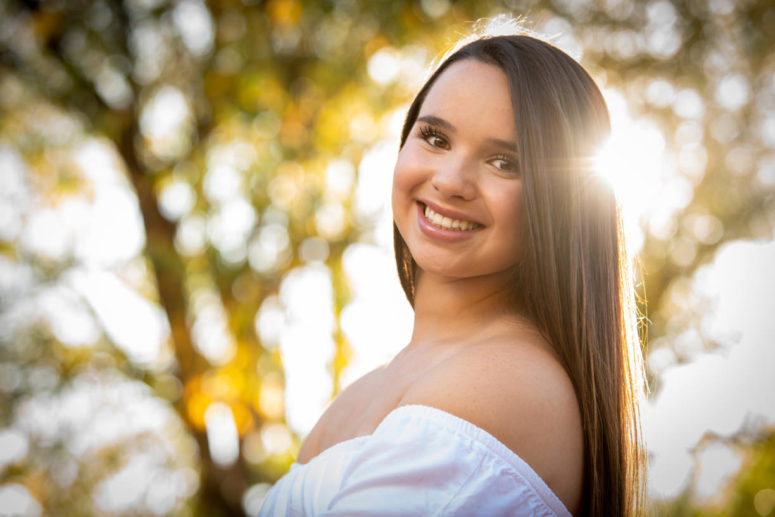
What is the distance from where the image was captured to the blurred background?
4.93 meters

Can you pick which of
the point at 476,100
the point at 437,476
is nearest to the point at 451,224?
the point at 476,100

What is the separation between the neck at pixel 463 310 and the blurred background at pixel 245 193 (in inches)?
60.0

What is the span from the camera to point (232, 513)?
20.2 ft

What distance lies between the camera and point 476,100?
5.99ft

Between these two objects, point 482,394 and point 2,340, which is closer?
point 482,394

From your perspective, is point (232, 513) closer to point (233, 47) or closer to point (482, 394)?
point (233, 47)

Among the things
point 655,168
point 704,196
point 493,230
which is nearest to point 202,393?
point 493,230

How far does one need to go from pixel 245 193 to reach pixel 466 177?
14.8 ft

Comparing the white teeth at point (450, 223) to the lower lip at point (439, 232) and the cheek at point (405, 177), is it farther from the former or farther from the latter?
the cheek at point (405, 177)

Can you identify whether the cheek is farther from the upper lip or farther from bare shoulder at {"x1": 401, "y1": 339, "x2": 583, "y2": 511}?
bare shoulder at {"x1": 401, "y1": 339, "x2": 583, "y2": 511}

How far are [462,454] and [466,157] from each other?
0.77 meters

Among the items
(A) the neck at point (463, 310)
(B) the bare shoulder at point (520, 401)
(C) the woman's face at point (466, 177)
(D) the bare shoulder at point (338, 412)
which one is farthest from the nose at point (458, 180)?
(D) the bare shoulder at point (338, 412)

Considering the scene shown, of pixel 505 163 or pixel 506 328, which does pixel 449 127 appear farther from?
pixel 506 328

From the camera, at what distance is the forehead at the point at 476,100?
178 cm
